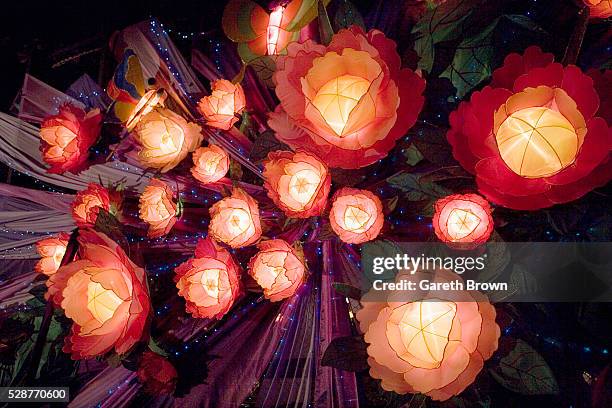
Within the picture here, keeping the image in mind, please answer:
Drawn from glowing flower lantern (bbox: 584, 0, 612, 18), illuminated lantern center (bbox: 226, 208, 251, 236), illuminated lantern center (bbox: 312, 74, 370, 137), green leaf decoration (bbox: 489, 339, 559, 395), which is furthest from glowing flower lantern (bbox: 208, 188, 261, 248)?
glowing flower lantern (bbox: 584, 0, 612, 18)

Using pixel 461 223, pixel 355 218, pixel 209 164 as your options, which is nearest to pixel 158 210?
pixel 209 164

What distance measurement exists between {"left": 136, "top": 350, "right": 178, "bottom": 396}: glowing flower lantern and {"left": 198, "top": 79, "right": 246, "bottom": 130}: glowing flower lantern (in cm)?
33

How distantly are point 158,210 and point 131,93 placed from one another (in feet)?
0.80

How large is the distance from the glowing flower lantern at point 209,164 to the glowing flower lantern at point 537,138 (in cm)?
37

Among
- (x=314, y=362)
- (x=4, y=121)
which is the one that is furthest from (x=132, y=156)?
(x=314, y=362)

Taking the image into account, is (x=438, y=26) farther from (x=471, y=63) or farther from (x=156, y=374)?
(x=156, y=374)

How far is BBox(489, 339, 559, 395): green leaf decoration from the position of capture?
441 mm

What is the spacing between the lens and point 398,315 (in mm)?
384

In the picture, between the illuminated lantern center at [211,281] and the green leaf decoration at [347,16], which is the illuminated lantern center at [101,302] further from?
Result: the green leaf decoration at [347,16]

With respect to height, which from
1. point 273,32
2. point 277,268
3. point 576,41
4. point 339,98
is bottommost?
point 277,268

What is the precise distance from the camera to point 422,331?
0.38 meters

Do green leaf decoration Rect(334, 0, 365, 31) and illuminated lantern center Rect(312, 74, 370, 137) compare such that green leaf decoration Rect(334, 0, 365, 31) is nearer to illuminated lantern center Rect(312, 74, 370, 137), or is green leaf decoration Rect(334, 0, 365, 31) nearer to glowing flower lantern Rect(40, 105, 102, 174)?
illuminated lantern center Rect(312, 74, 370, 137)

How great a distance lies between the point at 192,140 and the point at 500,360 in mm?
496

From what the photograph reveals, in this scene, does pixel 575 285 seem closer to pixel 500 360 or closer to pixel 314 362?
pixel 500 360
